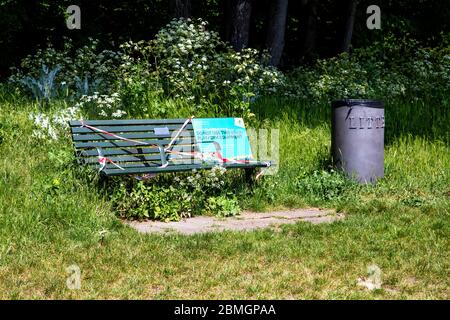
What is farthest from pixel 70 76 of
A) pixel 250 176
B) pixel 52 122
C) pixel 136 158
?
pixel 250 176

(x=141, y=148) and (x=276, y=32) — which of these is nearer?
(x=141, y=148)

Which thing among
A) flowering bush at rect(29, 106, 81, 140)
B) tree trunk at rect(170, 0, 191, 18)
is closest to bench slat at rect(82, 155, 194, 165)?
flowering bush at rect(29, 106, 81, 140)

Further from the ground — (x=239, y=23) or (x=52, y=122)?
(x=239, y=23)

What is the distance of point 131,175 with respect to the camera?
25.5ft

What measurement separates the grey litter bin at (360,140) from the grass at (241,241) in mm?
240

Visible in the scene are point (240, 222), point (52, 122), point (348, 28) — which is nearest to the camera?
point (240, 222)

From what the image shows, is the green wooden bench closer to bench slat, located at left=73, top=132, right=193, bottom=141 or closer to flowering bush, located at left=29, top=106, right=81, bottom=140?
bench slat, located at left=73, top=132, right=193, bottom=141

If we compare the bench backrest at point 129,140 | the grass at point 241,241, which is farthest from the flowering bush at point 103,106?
the bench backrest at point 129,140

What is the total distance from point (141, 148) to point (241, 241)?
2245mm

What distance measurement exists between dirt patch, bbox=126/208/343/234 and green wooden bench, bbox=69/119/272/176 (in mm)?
574

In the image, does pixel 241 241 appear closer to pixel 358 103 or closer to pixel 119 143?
pixel 119 143

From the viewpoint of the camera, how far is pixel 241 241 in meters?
6.59

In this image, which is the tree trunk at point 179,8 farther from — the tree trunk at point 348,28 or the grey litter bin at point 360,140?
the grey litter bin at point 360,140
